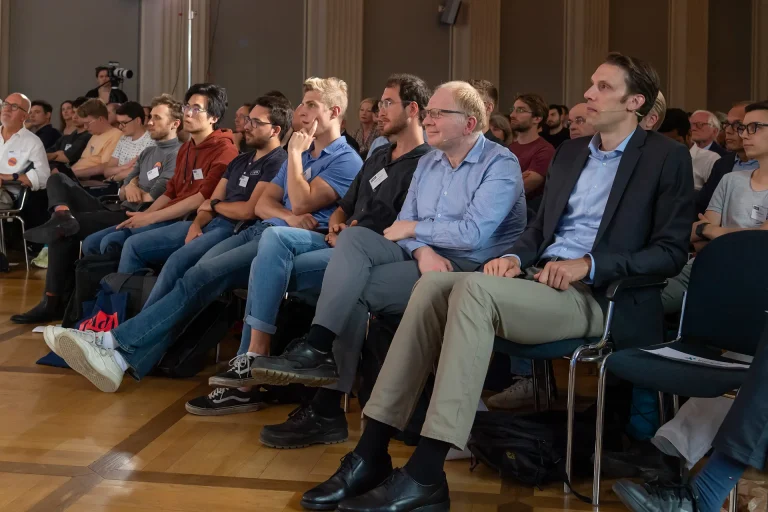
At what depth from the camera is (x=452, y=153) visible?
2.96 meters

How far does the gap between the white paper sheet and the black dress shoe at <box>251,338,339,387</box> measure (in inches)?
37.0

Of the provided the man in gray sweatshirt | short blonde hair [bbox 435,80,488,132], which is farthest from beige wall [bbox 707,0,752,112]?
short blonde hair [bbox 435,80,488,132]

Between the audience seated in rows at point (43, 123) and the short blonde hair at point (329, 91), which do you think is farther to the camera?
→ the audience seated in rows at point (43, 123)

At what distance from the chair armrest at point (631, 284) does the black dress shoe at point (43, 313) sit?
3218mm

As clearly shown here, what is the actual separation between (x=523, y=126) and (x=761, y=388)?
111 inches

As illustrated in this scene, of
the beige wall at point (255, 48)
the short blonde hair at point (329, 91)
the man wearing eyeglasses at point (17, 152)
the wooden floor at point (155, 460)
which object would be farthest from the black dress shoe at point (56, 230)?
the beige wall at point (255, 48)

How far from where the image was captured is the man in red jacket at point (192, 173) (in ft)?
14.1

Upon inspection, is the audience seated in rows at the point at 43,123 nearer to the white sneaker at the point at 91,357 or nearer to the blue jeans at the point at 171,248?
the blue jeans at the point at 171,248

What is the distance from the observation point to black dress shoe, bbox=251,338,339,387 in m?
2.62

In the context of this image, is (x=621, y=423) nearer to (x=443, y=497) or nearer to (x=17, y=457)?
(x=443, y=497)

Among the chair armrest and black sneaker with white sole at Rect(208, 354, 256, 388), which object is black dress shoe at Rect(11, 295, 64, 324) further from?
the chair armrest

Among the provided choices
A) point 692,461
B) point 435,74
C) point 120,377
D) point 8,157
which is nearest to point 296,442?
point 120,377

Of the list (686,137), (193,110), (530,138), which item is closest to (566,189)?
(530,138)

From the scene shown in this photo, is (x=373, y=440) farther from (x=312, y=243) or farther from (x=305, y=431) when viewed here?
(x=312, y=243)
